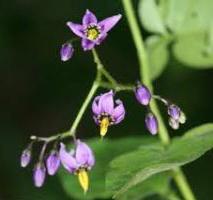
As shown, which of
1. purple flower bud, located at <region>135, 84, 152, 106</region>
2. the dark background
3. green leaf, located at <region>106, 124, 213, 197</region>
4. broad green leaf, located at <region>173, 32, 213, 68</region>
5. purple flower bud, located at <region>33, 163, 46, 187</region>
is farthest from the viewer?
the dark background

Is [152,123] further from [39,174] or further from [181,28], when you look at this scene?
[181,28]

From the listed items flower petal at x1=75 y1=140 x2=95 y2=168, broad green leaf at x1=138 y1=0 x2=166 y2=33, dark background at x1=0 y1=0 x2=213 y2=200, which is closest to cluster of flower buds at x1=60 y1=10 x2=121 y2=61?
flower petal at x1=75 y1=140 x2=95 y2=168

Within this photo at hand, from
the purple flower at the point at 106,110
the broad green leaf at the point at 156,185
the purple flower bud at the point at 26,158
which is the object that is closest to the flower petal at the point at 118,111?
the purple flower at the point at 106,110

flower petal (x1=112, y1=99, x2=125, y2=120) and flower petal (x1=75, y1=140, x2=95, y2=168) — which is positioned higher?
flower petal (x1=112, y1=99, x2=125, y2=120)

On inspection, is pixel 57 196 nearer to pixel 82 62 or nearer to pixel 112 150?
pixel 82 62

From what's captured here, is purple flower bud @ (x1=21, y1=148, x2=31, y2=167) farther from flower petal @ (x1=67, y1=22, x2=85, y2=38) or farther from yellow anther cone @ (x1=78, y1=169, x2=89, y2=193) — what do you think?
flower petal @ (x1=67, y1=22, x2=85, y2=38)

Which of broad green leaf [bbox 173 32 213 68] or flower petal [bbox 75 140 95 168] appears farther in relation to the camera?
broad green leaf [bbox 173 32 213 68]

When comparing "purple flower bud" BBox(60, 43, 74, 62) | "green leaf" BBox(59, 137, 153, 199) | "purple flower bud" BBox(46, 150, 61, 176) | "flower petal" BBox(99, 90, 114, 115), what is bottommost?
"green leaf" BBox(59, 137, 153, 199)

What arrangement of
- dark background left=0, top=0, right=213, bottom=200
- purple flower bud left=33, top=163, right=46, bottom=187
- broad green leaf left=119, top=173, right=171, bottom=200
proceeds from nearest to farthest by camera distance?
purple flower bud left=33, top=163, right=46, bottom=187
broad green leaf left=119, top=173, right=171, bottom=200
dark background left=0, top=0, right=213, bottom=200
